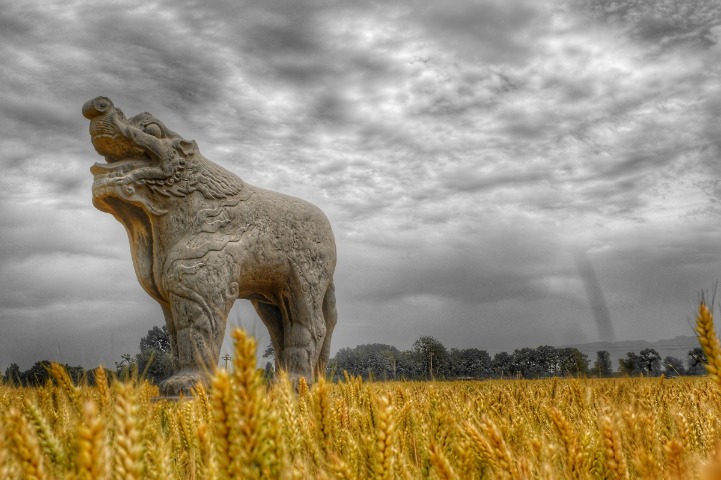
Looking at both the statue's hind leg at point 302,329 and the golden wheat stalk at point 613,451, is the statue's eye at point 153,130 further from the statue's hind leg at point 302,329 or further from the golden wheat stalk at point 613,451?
the golden wheat stalk at point 613,451

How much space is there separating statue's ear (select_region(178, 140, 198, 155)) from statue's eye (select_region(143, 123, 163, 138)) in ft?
0.92

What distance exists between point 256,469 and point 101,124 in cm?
510

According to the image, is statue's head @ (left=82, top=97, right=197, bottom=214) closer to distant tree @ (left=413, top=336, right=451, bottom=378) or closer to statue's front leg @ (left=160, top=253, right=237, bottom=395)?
statue's front leg @ (left=160, top=253, right=237, bottom=395)

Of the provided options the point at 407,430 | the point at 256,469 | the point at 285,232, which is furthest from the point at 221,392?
the point at 285,232

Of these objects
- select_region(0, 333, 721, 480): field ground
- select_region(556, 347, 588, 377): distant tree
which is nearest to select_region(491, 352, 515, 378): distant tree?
select_region(556, 347, 588, 377): distant tree

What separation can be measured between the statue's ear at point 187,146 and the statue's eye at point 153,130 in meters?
0.28

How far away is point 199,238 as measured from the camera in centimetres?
518

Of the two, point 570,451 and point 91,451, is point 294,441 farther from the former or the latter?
point 91,451

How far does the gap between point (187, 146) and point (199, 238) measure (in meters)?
0.99

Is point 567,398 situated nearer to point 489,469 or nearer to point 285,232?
point 489,469

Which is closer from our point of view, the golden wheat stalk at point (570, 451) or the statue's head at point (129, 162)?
the golden wheat stalk at point (570, 451)

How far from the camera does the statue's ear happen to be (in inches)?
215

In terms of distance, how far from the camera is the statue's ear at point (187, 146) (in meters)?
5.46

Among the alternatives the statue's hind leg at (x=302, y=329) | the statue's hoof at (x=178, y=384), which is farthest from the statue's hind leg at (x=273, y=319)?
the statue's hoof at (x=178, y=384)
